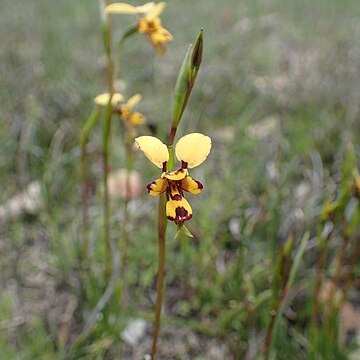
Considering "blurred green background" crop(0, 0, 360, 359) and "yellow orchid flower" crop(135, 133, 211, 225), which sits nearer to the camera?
"yellow orchid flower" crop(135, 133, 211, 225)

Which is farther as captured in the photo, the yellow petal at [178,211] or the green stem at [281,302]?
the green stem at [281,302]

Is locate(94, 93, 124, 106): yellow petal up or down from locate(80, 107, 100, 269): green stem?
up

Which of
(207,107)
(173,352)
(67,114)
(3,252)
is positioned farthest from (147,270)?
(207,107)

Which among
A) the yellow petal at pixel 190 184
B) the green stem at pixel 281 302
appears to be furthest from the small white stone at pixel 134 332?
the yellow petal at pixel 190 184

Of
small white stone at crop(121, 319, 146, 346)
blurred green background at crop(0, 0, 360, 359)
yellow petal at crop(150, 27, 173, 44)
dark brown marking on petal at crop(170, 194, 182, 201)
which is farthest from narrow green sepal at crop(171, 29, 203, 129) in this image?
small white stone at crop(121, 319, 146, 346)

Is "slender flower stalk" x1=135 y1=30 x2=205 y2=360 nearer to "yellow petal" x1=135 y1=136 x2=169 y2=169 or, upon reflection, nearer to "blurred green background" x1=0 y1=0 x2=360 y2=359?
"yellow petal" x1=135 y1=136 x2=169 y2=169

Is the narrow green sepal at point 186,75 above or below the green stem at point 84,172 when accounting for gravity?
below

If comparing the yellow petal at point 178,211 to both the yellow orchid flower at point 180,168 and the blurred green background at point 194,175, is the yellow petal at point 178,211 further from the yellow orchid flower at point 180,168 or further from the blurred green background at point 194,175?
the blurred green background at point 194,175

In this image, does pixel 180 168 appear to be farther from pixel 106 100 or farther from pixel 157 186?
pixel 106 100
